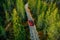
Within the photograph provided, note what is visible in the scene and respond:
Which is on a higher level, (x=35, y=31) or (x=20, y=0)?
(x=20, y=0)

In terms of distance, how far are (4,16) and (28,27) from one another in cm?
50

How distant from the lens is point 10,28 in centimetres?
308

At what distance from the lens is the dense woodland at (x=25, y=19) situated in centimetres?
267

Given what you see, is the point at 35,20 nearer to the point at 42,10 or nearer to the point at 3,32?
the point at 42,10

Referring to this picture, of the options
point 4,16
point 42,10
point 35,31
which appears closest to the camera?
point 35,31

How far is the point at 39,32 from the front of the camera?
9.51ft

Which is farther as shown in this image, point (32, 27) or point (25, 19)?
point (25, 19)

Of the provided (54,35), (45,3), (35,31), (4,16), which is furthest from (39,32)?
(4,16)

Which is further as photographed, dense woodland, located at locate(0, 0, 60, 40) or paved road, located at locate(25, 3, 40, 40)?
paved road, located at locate(25, 3, 40, 40)

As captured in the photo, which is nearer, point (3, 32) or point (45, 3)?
point (3, 32)

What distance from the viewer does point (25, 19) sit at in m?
3.16

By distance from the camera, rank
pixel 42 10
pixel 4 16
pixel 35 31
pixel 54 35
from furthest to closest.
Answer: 1. pixel 4 16
2. pixel 42 10
3. pixel 35 31
4. pixel 54 35

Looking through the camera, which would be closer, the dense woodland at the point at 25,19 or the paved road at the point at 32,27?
the dense woodland at the point at 25,19

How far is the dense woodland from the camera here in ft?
8.75
